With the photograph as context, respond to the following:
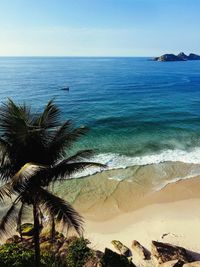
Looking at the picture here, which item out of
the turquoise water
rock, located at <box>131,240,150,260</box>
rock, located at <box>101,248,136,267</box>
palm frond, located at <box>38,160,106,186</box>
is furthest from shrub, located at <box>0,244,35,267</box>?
the turquoise water

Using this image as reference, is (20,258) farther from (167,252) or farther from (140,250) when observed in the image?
(167,252)

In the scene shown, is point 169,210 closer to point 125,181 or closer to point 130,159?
point 125,181

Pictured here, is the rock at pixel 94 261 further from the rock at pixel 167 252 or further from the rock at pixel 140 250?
the rock at pixel 167 252

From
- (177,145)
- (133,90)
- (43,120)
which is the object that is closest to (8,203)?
(43,120)

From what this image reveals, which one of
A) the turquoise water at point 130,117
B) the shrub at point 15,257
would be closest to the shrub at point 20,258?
the shrub at point 15,257

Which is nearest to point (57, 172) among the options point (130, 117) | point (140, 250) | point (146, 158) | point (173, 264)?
point (173, 264)
